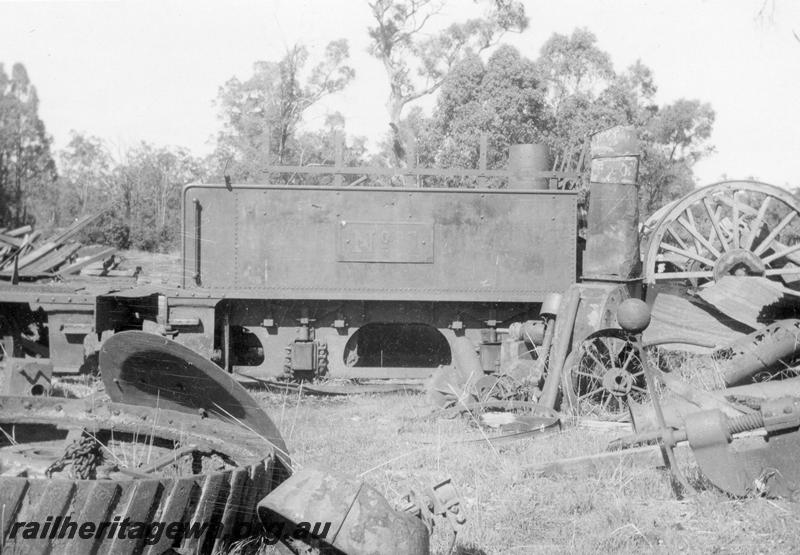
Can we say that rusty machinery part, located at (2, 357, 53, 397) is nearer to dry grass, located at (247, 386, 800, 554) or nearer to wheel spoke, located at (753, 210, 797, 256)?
dry grass, located at (247, 386, 800, 554)

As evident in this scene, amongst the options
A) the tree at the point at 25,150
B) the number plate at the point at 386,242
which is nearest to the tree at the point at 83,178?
the tree at the point at 25,150

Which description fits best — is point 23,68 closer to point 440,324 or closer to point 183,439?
point 440,324

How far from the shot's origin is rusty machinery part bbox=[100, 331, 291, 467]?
131 inches

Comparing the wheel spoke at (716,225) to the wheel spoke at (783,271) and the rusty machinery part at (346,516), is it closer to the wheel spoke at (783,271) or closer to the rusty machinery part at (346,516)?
the wheel spoke at (783,271)

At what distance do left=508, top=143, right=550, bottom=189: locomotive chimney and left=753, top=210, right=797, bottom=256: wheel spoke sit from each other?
2.58m

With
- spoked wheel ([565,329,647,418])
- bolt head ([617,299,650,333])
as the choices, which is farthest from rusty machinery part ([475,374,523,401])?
bolt head ([617,299,650,333])

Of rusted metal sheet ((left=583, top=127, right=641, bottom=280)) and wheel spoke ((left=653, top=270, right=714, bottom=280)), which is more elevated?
rusted metal sheet ((left=583, top=127, right=641, bottom=280))

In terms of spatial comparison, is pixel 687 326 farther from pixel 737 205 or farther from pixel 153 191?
pixel 153 191

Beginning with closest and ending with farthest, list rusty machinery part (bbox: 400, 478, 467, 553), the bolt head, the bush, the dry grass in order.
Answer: rusty machinery part (bbox: 400, 478, 467, 553)
the dry grass
the bolt head
the bush

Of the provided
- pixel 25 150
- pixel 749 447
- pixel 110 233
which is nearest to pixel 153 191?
pixel 110 233

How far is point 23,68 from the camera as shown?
136 ft

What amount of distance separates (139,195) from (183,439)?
31.1 m

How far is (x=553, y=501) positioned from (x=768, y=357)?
11.6 ft

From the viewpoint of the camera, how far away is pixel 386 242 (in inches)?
359
